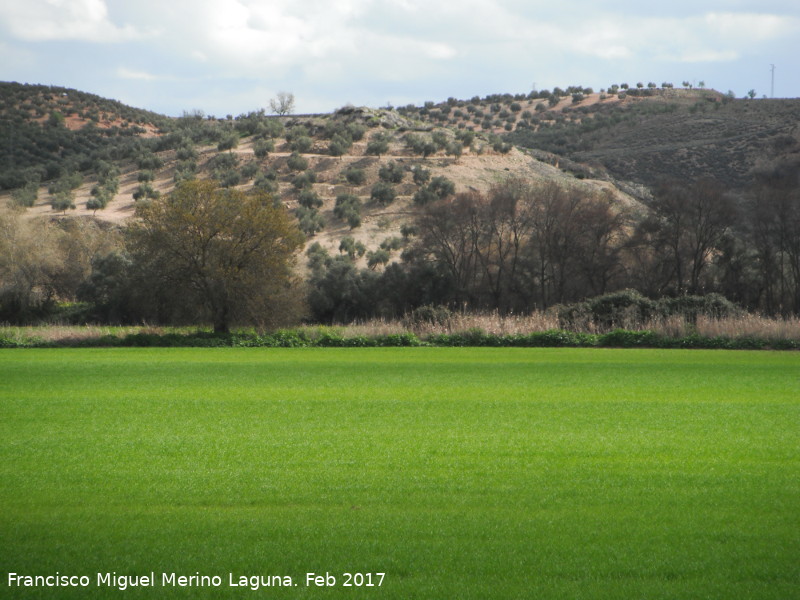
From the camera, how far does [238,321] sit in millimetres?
36531

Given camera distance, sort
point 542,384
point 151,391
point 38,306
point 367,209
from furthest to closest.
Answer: point 367,209, point 38,306, point 542,384, point 151,391

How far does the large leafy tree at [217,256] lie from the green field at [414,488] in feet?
59.1

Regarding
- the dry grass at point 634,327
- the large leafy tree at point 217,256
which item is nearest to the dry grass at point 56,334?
the large leafy tree at point 217,256

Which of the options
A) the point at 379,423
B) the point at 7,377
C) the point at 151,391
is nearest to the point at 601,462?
the point at 379,423

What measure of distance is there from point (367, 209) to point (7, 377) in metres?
48.9

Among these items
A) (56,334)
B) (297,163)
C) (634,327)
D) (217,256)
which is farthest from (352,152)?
(634,327)

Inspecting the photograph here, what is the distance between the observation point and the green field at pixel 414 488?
6.61 meters

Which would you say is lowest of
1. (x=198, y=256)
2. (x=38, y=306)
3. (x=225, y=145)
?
(x=38, y=306)

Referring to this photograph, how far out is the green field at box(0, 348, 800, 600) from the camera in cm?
661

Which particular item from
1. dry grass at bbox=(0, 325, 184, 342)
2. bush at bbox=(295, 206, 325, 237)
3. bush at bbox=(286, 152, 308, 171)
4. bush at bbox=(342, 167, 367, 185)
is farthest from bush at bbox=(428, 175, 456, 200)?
dry grass at bbox=(0, 325, 184, 342)

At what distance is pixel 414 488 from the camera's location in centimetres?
909

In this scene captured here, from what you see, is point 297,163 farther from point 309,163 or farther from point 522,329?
point 522,329

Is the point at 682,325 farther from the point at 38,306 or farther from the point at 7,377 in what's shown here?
the point at 38,306

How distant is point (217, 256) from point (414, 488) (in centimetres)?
2930
